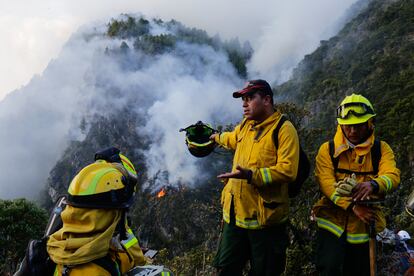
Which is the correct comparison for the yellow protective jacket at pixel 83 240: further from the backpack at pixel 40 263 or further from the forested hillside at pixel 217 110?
the forested hillside at pixel 217 110

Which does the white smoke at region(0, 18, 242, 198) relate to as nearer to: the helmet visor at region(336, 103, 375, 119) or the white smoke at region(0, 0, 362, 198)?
the white smoke at region(0, 0, 362, 198)

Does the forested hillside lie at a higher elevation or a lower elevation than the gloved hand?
higher

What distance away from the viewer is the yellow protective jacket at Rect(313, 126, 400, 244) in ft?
8.32

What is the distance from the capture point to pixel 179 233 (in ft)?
103

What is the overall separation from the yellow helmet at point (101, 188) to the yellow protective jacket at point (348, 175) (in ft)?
4.51

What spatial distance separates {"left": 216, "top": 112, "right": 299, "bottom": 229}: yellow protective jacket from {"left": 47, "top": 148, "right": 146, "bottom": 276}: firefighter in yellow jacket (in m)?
0.83

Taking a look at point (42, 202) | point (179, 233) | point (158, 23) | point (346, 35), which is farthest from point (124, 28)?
point (179, 233)

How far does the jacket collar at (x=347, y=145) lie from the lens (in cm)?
256

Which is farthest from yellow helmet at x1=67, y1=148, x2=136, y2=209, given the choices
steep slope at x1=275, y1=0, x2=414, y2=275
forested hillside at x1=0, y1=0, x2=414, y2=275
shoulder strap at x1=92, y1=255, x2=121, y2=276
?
steep slope at x1=275, y1=0, x2=414, y2=275

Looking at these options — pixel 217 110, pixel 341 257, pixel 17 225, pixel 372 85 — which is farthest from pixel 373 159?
pixel 217 110

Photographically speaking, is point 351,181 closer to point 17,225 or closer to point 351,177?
point 351,177

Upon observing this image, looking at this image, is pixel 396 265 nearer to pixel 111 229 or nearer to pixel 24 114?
pixel 111 229

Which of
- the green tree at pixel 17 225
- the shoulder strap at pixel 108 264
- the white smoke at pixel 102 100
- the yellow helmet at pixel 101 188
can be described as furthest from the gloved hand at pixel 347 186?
Result: the white smoke at pixel 102 100

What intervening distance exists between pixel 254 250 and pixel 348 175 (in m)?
0.83
